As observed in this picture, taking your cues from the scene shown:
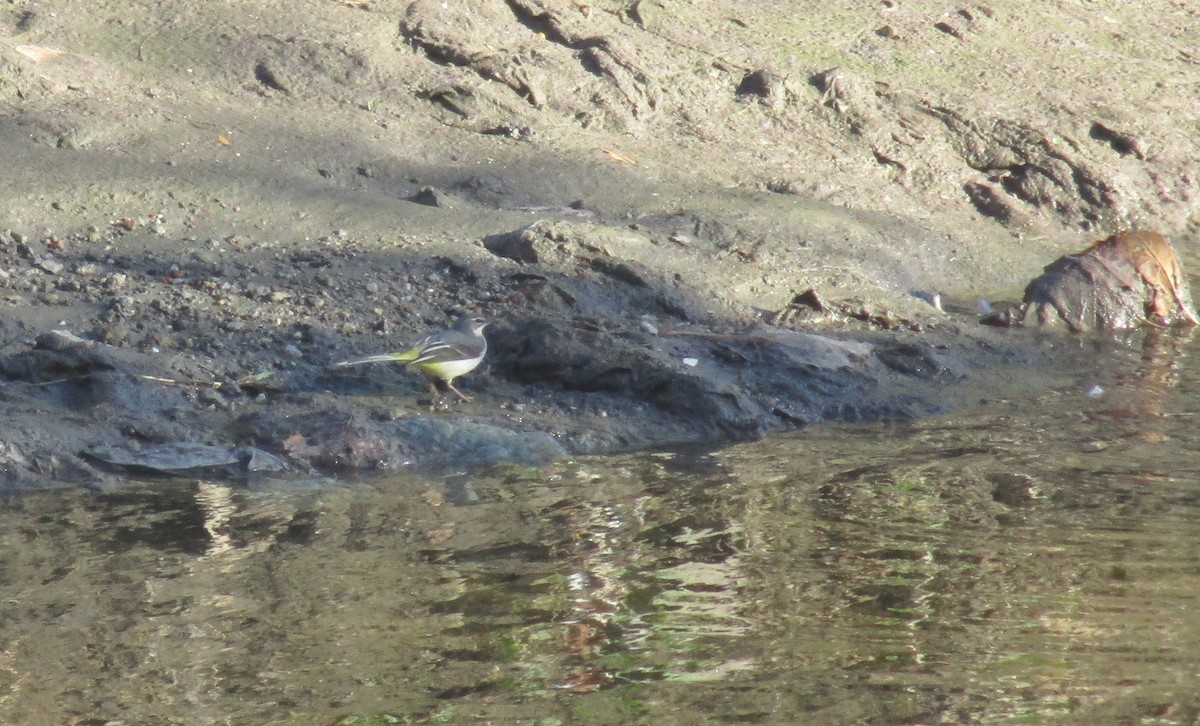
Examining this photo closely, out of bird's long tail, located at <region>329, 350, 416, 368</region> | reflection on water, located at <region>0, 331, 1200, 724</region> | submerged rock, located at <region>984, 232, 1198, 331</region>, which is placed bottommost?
reflection on water, located at <region>0, 331, 1200, 724</region>

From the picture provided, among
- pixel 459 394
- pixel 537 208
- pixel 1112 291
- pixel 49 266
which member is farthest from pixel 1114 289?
pixel 49 266

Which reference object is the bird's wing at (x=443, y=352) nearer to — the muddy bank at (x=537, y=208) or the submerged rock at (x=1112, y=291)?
the muddy bank at (x=537, y=208)

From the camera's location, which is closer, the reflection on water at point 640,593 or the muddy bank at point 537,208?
the reflection on water at point 640,593

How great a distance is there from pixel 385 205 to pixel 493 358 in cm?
190

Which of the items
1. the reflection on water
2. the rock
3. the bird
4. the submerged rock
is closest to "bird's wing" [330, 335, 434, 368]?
the bird

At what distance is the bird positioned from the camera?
22.2ft

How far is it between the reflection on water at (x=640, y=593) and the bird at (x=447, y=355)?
2.62 feet

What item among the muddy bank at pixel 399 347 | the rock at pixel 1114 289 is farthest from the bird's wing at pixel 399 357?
the rock at pixel 1114 289

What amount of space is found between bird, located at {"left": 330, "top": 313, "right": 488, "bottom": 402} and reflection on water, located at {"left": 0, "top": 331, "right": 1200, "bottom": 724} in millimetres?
800

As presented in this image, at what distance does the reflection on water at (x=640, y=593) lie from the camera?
382 centimetres

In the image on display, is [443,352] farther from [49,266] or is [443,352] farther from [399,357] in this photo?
[49,266]

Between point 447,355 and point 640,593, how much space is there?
8.03ft

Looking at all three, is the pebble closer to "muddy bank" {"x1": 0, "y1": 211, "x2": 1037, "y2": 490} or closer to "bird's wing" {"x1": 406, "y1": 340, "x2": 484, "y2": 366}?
"muddy bank" {"x1": 0, "y1": 211, "x2": 1037, "y2": 490}

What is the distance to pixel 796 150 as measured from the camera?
1108cm
